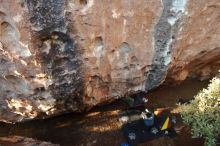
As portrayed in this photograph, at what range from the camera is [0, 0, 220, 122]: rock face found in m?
5.66

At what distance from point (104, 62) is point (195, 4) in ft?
5.75

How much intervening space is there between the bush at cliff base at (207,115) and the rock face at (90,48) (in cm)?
87

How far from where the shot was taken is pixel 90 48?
6.23 metres

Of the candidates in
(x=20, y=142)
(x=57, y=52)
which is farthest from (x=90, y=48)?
(x=20, y=142)

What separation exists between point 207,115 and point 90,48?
2231 mm

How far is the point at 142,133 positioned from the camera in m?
7.43

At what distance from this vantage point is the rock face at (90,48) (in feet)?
18.6

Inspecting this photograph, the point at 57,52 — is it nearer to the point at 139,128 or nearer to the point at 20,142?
the point at 20,142

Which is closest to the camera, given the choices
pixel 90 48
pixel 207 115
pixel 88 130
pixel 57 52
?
pixel 57 52

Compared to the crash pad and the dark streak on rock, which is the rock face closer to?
the dark streak on rock

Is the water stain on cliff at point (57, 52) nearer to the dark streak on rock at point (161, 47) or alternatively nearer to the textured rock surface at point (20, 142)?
the textured rock surface at point (20, 142)

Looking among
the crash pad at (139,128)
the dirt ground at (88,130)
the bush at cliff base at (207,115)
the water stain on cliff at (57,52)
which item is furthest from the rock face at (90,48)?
the bush at cliff base at (207,115)

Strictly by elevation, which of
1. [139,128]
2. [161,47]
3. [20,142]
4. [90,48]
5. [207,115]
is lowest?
[139,128]

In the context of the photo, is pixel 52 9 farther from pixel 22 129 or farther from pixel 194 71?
pixel 194 71
